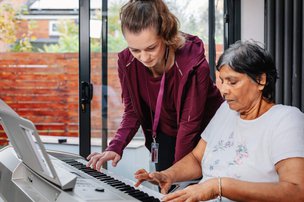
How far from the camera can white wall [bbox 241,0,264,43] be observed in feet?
13.0

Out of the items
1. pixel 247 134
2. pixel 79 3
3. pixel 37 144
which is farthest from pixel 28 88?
pixel 37 144

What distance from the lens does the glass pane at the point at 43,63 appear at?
4.14 m

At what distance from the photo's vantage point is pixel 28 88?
14.2ft

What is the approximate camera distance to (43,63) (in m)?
4.29

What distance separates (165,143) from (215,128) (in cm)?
46

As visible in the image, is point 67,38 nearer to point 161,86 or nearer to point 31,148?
point 161,86

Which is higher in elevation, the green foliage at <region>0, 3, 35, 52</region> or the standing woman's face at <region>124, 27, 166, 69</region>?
the green foliage at <region>0, 3, 35, 52</region>

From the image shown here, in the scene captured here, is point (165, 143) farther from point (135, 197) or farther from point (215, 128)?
point (135, 197)

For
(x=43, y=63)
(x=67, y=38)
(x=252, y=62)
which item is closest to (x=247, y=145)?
(x=252, y=62)

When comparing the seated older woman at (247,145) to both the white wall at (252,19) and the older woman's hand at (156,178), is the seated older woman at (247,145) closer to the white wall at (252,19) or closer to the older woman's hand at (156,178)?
the older woman's hand at (156,178)

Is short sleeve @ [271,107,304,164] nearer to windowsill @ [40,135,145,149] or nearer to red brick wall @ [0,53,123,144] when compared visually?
windowsill @ [40,135,145,149]

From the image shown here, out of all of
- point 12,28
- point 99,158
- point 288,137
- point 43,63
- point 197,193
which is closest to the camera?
point 197,193

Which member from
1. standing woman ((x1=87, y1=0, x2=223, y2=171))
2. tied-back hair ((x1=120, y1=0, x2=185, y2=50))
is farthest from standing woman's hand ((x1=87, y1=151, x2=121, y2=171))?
tied-back hair ((x1=120, y1=0, x2=185, y2=50))

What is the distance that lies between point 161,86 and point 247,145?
0.53 m
